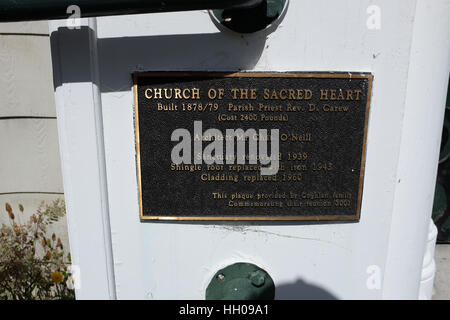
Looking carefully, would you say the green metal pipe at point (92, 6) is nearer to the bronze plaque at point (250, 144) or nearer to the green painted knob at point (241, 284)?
the bronze plaque at point (250, 144)

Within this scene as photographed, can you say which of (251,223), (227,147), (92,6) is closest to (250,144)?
(227,147)

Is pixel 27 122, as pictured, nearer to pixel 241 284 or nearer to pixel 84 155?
pixel 84 155

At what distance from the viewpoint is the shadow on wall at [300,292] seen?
57.8 inches

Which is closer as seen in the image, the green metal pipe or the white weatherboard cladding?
the green metal pipe

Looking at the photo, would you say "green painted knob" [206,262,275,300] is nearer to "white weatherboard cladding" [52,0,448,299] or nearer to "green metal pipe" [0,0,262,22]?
"white weatherboard cladding" [52,0,448,299]

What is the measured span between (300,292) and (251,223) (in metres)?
0.40

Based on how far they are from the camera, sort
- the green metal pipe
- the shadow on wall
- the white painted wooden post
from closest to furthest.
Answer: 1. the green metal pipe
2. the white painted wooden post
3. the shadow on wall

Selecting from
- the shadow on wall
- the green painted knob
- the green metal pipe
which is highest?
the green metal pipe

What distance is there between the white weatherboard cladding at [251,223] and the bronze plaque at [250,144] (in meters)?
0.05

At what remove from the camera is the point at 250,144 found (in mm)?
1310

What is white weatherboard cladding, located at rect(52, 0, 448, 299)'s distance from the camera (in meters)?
1.22

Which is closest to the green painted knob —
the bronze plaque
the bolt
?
the bolt

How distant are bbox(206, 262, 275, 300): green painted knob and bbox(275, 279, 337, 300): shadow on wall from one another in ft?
0.15

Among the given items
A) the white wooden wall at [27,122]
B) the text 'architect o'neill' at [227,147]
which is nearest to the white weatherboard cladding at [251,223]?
the text 'architect o'neill' at [227,147]
